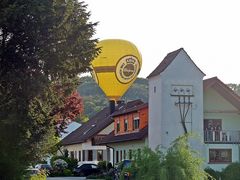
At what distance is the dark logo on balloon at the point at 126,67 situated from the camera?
2208 inches

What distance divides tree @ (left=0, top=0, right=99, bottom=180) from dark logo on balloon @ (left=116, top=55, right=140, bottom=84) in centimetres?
2558

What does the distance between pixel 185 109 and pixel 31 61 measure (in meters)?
25.1

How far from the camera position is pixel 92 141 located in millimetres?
76062

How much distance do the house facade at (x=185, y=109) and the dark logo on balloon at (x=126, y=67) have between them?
241cm

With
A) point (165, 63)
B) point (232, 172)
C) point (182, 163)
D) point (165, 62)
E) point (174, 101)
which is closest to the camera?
point (182, 163)

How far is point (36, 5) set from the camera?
89.6 feet

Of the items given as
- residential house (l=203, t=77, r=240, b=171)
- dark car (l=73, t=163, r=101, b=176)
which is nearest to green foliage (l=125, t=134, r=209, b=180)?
residential house (l=203, t=77, r=240, b=171)

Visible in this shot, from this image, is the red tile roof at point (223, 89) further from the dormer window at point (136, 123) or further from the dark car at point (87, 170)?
the dark car at point (87, 170)

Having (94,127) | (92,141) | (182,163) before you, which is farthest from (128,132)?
(182,163)

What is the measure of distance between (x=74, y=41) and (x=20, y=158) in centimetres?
530

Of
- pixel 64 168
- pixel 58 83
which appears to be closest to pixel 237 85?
pixel 64 168

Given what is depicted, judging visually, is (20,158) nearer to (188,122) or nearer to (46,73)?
(46,73)

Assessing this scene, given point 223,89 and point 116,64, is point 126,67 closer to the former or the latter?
point 116,64

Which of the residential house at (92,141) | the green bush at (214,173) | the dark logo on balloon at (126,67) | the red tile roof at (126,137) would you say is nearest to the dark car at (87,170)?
the red tile roof at (126,137)
